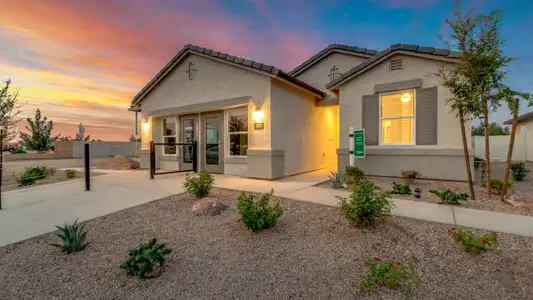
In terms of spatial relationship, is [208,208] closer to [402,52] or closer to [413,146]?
[413,146]

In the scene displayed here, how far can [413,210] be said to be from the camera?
4.13 m

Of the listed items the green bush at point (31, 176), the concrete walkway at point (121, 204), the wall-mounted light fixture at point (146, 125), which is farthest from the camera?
the wall-mounted light fixture at point (146, 125)

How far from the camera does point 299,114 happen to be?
8836 mm

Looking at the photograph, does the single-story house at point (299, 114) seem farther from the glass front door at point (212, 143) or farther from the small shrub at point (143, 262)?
the small shrub at point (143, 262)

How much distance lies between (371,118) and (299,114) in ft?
8.40

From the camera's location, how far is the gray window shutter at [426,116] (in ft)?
22.0

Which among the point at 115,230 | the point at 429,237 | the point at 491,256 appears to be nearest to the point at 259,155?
the point at 115,230

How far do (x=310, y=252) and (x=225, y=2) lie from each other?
367 inches

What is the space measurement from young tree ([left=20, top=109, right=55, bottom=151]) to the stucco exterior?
26968 millimetres

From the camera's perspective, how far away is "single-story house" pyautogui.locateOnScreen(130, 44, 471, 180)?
265 inches

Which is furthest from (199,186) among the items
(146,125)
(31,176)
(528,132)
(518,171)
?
(528,132)

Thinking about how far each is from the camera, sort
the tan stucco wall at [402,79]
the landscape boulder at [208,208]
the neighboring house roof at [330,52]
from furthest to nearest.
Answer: the neighboring house roof at [330,52], the tan stucco wall at [402,79], the landscape boulder at [208,208]

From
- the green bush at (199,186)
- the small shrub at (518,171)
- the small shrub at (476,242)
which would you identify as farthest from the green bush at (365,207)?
the small shrub at (518,171)

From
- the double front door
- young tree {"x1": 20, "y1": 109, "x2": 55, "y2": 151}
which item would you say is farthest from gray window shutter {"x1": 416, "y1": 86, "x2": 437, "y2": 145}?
young tree {"x1": 20, "y1": 109, "x2": 55, "y2": 151}
